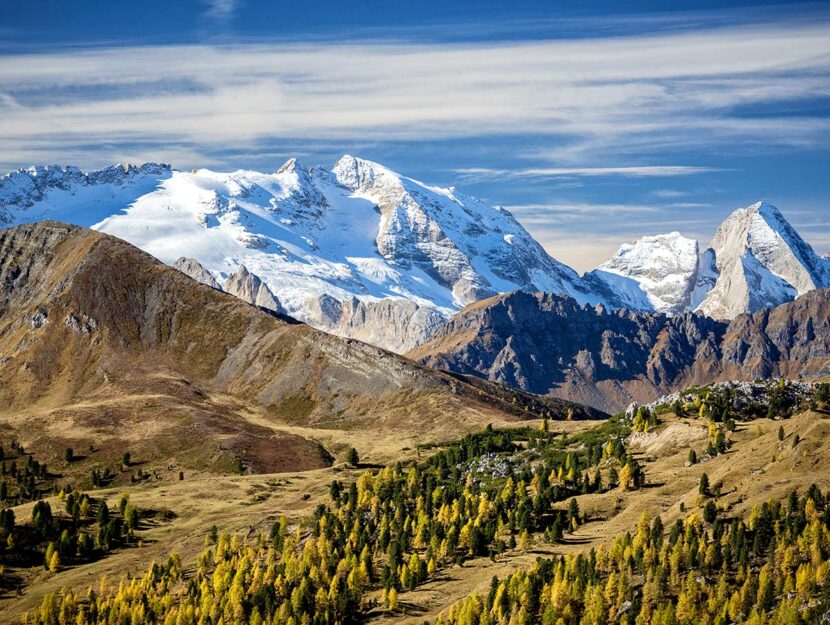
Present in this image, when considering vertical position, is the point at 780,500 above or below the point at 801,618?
above

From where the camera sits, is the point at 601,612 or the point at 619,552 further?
the point at 619,552

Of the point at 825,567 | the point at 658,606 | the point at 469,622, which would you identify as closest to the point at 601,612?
the point at 658,606

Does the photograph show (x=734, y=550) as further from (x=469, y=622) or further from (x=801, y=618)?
(x=469, y=622)

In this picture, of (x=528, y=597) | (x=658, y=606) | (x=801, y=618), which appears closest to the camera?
(x=801, y=618)

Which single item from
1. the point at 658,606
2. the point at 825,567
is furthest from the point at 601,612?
the point at 825,567

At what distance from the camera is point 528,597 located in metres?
192

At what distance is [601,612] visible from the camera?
182625 mm

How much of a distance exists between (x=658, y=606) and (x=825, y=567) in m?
26.6

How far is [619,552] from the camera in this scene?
19475cm

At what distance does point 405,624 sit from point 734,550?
5866cm

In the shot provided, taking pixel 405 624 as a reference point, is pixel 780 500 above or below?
above

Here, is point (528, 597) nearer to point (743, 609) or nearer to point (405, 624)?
point (405, 624)

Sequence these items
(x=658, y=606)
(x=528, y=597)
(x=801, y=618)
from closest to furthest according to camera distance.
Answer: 1. (x=801, y=618)
2. (x=658, y=606)
3. (x=528, y=597)

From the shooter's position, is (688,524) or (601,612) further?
(688,524)
